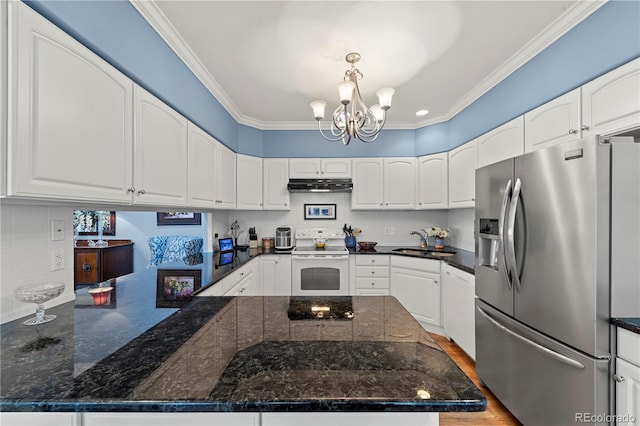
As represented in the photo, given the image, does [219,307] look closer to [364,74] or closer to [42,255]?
A: [42,255]

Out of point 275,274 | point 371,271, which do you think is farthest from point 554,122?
point 275,274

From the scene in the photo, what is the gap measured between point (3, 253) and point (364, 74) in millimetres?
2574

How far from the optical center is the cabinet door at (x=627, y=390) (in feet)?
3.61

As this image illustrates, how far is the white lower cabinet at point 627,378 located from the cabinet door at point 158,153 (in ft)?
7.99

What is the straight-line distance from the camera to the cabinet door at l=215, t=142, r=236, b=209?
8.81 feet

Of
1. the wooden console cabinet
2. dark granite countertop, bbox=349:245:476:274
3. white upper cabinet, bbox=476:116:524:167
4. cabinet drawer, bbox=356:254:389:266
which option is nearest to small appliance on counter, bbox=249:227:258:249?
dark granite countertop, bbox=349:245:476:274

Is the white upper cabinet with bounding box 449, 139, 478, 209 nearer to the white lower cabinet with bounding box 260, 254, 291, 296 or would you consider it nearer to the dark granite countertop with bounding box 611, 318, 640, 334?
the dark granite countertop with bounding box 611, 318, 640, 334

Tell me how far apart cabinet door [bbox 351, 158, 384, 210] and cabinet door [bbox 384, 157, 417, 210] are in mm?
80

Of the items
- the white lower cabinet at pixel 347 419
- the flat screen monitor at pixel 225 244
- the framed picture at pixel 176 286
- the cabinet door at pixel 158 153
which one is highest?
the cabinet door at pixel 158 153

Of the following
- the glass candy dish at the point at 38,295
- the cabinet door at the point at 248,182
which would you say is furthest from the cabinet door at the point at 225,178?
the glass candy dish at the point at 38,295

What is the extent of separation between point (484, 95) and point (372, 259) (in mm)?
2114

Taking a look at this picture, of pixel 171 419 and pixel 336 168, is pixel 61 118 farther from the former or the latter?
pixel 336 168

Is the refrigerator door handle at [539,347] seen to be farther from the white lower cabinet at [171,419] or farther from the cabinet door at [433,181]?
the cabinet door at [433,181]

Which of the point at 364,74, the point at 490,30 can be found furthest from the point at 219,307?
the point at 490,30
